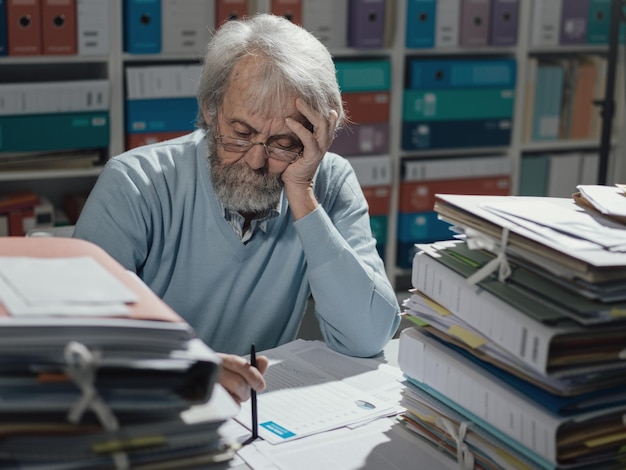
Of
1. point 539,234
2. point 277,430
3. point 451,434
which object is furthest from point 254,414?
point 539,234

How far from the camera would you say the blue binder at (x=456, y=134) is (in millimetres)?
3736

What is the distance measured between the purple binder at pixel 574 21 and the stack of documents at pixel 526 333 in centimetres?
287

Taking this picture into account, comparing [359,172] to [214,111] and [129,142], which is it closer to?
[129,142]

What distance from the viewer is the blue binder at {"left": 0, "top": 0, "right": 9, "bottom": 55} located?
299 cm

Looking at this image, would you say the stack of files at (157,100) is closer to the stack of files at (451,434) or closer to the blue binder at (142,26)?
the blue binder at (142,26)

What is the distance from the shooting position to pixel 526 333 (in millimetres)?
1025

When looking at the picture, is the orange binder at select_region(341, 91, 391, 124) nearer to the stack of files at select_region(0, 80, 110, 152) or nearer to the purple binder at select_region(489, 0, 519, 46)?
the purple binder at select_region(489, 0, 519, 46)

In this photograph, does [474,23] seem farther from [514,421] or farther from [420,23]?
[514,421]

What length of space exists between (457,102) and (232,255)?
2215 millimetres

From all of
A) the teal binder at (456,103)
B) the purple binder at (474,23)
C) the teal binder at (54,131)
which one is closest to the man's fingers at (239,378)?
the teal binder at (54,131)

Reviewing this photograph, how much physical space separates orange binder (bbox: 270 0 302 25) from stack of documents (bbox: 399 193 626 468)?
233 centimetres

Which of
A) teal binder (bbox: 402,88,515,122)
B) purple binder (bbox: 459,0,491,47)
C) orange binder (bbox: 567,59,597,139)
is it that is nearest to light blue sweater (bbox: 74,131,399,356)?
teal binder (bbox: 402,88,515,122)

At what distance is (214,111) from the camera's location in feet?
5.60

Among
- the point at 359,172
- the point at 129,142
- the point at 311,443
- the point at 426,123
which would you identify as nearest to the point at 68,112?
the point at 129,142
